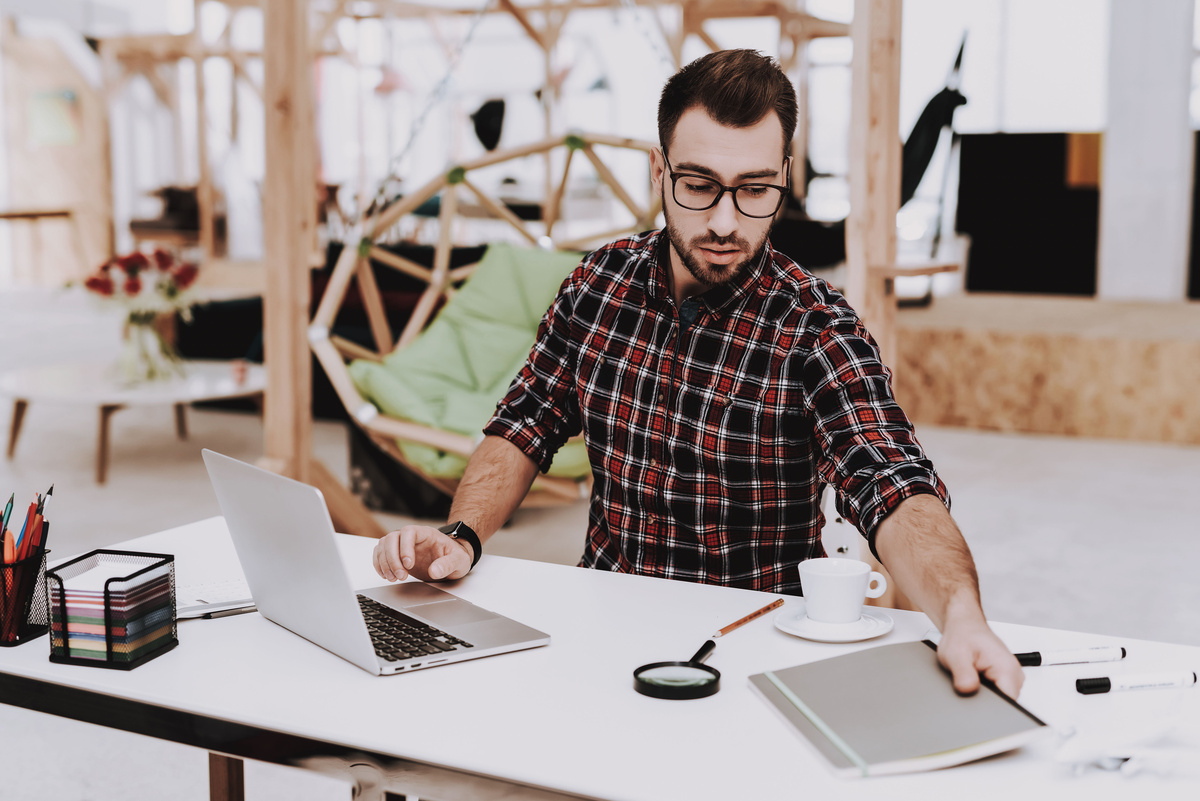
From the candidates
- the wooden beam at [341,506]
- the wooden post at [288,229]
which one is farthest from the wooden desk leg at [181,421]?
the wooden post at [288,229]

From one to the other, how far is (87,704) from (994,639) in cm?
84

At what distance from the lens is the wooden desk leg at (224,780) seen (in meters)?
1.63

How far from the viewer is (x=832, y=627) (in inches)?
47.4

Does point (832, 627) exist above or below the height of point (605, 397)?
below

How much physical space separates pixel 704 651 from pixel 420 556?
1.38ft

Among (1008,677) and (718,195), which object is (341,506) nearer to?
(718,195)

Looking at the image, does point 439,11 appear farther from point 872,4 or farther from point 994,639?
point 994,639

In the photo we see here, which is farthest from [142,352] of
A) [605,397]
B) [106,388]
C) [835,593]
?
[835,593]

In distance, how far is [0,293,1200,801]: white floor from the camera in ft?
7.61

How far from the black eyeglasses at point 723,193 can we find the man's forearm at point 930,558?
432 millimetres

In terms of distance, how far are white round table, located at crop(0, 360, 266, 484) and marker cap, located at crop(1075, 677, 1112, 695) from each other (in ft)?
12.9

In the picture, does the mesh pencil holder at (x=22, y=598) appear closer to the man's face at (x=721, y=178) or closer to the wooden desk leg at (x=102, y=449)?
the man's face at (x=721, y=178)

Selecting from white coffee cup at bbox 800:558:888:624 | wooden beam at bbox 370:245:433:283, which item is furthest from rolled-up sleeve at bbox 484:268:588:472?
wooden beam at bbox 370:245:433:283

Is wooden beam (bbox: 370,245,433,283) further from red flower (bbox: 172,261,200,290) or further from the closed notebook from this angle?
the closed notebook
